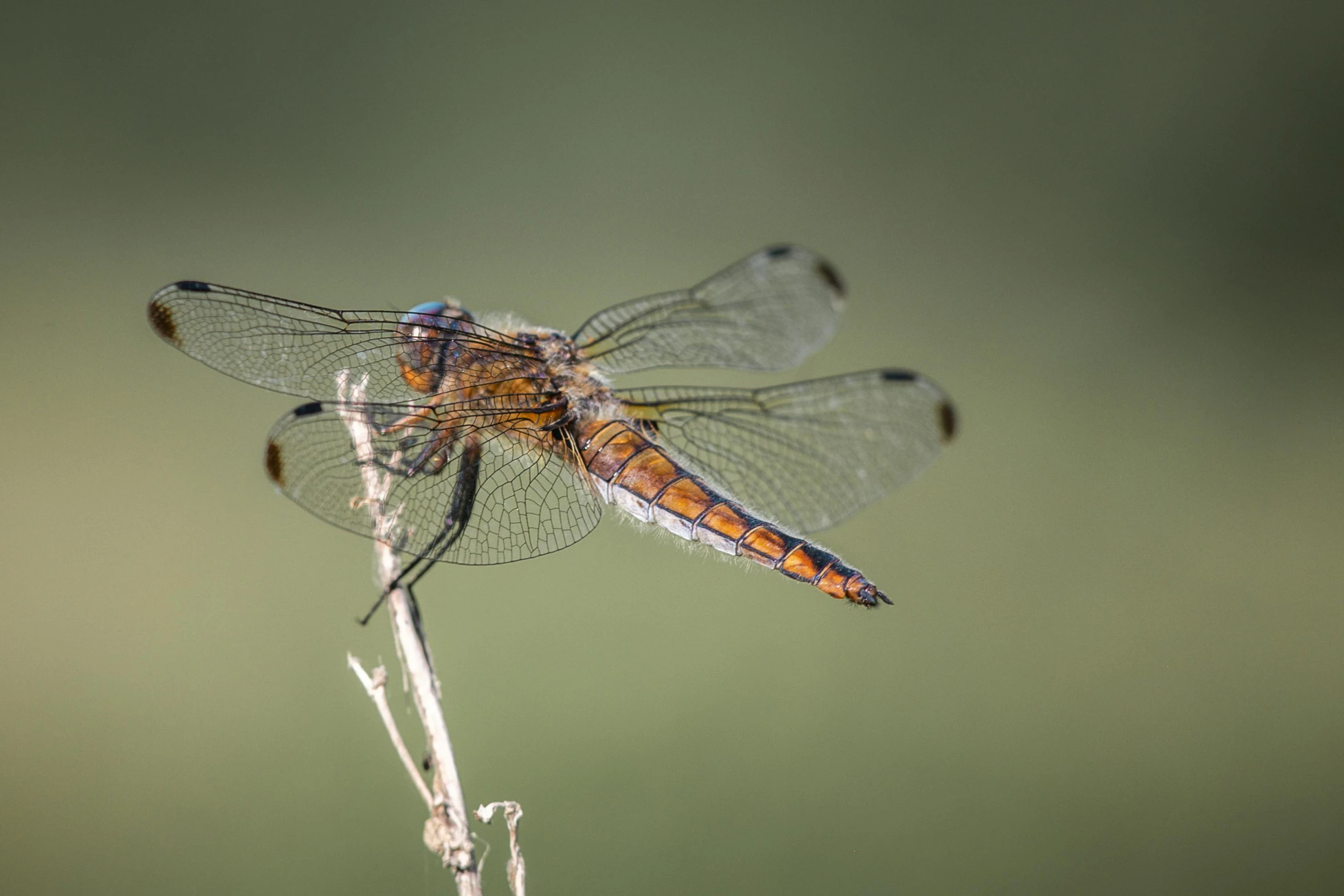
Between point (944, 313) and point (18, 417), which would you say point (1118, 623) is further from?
point (18, 417)

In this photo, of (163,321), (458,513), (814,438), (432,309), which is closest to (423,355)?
(432,309)

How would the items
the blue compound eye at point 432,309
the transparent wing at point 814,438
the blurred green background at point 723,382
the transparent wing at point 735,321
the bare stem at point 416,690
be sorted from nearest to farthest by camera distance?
the bare stem at point 416,690, the blue compound eye at point 432,309, the transparent wing at point 814,438, the transparent wing at point 735,321, the blurred green background at point 723,382

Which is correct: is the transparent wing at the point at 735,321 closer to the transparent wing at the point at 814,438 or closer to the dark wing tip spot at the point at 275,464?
the transparent wing at the point at 814,438

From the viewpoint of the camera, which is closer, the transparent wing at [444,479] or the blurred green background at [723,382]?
the transparent wing at [444,479]

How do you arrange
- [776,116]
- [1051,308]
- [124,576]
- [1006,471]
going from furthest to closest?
[776,116]
[1051,308]
[1006,471]
[124,576]

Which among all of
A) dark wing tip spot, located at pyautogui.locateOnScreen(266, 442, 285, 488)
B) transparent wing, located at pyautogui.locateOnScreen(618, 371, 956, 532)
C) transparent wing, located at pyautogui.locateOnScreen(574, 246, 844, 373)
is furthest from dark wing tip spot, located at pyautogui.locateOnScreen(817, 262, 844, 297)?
dark wing tip spot, located at pyautogui.locateOnScreen(266, 442, 285, 488)

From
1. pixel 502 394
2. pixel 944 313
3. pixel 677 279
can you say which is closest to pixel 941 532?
pixel 944 313

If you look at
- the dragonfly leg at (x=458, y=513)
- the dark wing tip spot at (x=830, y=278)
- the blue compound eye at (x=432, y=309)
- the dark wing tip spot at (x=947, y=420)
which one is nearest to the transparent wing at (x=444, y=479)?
the dragonfly leg at (x=458, y=513)
